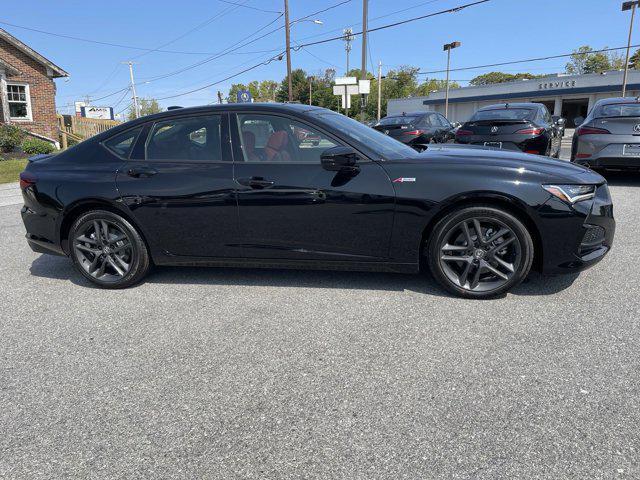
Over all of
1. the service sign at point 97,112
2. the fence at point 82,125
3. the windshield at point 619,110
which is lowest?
the windshield at point 619,110

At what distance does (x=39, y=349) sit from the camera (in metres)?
3.26

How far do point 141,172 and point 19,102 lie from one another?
21.1m

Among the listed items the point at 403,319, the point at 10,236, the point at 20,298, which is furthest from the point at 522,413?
the point at 10,236

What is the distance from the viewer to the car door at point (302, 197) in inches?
149

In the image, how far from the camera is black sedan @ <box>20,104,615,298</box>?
365 centimetres

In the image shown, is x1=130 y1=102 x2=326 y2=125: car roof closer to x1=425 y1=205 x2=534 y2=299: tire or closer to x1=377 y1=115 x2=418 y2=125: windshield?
x1=425 y1=205 x2=534 y2=299: tire

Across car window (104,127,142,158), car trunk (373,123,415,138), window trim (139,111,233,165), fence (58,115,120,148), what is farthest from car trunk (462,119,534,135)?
fence (58,115,120,148)

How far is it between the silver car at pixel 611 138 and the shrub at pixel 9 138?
1875 centimetres

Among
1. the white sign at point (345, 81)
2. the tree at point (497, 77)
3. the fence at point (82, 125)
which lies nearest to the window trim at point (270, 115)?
the white sign at point (345, 81)

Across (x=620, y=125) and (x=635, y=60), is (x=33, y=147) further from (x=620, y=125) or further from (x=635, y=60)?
(x=635, y=60)

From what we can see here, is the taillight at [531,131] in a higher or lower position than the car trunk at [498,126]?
lower

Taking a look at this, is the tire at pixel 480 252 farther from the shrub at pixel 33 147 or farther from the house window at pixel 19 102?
the house window at pixel 19 102

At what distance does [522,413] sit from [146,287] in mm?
3288

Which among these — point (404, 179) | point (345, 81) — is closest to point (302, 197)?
point (404, 179)
